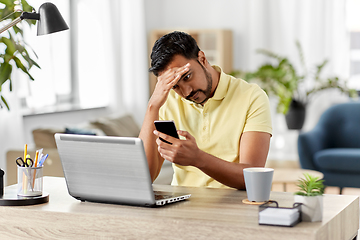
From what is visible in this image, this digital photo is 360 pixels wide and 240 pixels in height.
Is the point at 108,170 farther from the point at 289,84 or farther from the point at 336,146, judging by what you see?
the point at 289,84

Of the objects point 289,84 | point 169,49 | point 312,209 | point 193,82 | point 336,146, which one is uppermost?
point 169,49

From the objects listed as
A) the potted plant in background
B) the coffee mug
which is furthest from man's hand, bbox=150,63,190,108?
the potted plant in background

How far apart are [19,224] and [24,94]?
3.17 m

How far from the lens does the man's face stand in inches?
69.4

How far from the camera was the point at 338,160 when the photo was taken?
4.28 m

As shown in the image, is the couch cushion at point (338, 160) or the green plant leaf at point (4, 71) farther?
the couch cushion at point (338, 160)

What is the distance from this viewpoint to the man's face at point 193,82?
5.79 feet

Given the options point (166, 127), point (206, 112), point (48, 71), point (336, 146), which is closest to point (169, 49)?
point (206, 112)

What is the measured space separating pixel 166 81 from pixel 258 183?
1.87ft

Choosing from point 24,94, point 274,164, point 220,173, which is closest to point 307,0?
point 274,164

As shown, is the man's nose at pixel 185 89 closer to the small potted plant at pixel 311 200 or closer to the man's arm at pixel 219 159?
the man's arm at pixel 219 159

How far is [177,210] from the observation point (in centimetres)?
130

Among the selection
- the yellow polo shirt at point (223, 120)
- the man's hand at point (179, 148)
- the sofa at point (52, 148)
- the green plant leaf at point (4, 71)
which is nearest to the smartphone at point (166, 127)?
the man's hand at point (179, 148)

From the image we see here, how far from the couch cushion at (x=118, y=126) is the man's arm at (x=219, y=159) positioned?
267cm
